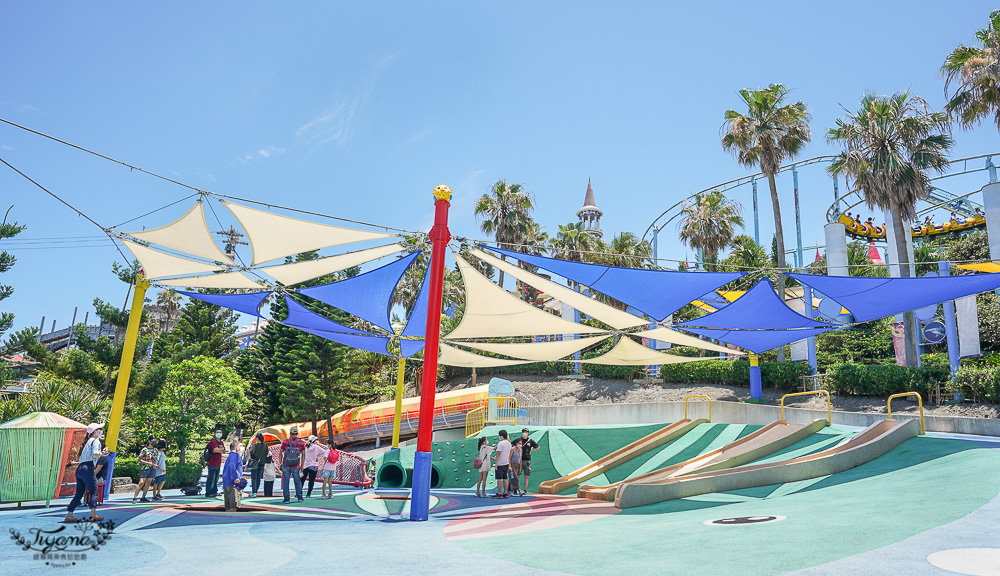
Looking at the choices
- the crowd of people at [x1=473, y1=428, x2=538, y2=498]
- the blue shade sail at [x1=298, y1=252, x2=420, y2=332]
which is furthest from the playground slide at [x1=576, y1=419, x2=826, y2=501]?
the blue shade sail at [x1=298, y1=252, x2=420, y2=332]

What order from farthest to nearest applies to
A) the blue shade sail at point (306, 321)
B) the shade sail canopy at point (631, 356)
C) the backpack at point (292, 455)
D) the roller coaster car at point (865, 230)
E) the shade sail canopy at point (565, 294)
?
the roller coaster car at point (865, 230) < the shade sail canopy at point (631, 356) < the blue shade sail at point (306, 321) < the shade sail canopy at point (565, 294) < the backpack at point (292, 455)

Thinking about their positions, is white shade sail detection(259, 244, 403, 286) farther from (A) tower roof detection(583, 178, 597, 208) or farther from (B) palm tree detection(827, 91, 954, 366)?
(A) tower roof detection(583, 178, 597, 208)

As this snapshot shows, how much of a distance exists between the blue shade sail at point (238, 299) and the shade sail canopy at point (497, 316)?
5.06 m

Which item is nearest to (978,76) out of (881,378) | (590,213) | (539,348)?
(881,378)

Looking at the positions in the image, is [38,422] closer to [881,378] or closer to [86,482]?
[86,482]

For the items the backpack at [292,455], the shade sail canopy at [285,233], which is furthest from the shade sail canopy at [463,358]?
the backpack at [292,455]

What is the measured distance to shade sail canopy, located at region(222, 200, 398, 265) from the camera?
12.1 meters

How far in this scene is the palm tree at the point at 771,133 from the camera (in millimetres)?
25328

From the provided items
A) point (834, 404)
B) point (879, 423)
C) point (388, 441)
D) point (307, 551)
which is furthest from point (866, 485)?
point (388, 441)

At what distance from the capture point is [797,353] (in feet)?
76.0

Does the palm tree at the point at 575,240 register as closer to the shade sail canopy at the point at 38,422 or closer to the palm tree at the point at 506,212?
the palm tree at the point at 506,212

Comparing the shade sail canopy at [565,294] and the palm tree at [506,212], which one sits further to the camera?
the palm tree at [506,212]

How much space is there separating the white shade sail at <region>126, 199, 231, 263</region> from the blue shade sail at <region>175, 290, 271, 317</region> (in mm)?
2002

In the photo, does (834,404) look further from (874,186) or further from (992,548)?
(992,548)
